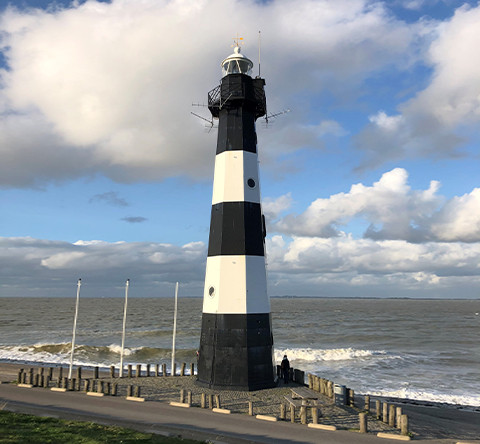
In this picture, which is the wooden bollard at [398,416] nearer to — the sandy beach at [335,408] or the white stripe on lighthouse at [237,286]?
the sandy beach at [335,408]

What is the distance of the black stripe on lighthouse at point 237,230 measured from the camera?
66.1 ft

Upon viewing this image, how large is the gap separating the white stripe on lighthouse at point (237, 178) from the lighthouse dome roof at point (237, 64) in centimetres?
454

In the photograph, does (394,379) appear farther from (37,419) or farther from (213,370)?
(37,419)

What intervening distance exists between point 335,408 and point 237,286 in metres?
6.93

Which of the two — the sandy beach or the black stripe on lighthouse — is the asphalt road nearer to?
the sandy beach

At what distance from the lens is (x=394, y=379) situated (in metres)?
33.9

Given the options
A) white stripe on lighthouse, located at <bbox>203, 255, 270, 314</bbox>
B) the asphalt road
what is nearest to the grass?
the asphalt road

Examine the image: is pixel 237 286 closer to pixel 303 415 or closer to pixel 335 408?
pixel 303 415

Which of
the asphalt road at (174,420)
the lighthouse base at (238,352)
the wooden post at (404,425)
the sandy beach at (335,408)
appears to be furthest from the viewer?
the lighthouse base at (238,352)

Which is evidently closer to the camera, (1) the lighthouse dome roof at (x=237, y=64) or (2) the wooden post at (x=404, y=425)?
(2) the wooden post at (x=404, y=425)

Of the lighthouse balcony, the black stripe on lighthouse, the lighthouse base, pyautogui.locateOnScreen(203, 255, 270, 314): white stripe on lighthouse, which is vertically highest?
the lighthouse balcony

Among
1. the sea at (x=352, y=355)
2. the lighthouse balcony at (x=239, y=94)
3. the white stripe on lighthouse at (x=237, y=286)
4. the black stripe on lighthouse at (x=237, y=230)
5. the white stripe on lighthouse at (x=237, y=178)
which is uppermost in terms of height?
the lighthouse balcony at (x=239, y=94)

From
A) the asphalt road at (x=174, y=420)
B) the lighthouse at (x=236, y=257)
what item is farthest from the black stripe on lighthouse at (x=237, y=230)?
the asphalt road at (x=174, y=420)

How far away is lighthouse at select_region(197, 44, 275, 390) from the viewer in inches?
771
